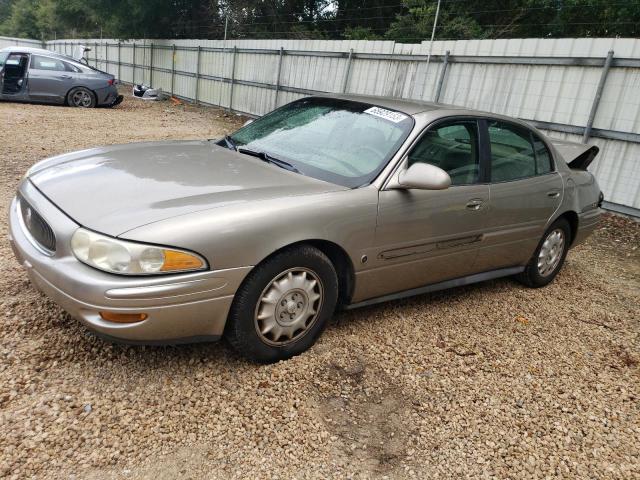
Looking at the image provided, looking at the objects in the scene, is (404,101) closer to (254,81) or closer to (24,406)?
(24,406)

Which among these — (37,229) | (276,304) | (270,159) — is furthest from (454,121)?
(37,229)

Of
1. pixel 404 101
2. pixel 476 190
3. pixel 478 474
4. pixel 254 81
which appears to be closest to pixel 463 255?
pixel 476 190

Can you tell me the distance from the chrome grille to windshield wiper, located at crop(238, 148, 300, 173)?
1.37 meters

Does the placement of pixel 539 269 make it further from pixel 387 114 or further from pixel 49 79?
pixel 49 79

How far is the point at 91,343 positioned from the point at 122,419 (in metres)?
0.66

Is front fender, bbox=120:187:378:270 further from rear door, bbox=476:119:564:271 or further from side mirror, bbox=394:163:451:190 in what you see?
rear door, bbox=476:119:564:271

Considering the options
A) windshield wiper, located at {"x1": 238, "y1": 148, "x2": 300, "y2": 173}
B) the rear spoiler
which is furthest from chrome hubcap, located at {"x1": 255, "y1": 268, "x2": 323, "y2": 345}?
the rear spoiler

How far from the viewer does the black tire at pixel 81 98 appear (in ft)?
46.6

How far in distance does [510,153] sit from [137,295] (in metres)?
3.02

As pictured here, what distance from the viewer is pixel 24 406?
92.9 inches

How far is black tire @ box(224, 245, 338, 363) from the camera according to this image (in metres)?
2.66

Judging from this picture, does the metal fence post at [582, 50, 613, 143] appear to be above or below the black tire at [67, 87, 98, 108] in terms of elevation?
above

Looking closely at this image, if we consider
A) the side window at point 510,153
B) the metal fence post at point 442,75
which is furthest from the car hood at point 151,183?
the metal fence post at point 442,75

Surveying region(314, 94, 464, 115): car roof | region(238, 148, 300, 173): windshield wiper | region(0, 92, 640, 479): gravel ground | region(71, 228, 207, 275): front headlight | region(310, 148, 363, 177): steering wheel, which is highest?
region(314, 94, 464, 115): car roof
